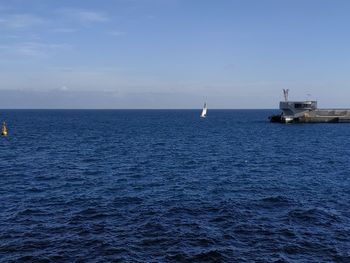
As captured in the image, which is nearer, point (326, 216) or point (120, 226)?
point (120, 226)

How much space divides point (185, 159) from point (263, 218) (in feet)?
125

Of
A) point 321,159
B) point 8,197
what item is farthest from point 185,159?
point 8,197

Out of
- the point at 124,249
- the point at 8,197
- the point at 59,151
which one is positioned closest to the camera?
the point at 124,249

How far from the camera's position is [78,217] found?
119ft

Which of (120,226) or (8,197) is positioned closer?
(120,226)

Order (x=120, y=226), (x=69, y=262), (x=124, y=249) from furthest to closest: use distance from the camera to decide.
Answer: (x=120, y=226), (x=124, y=249), (x=69, y=262)

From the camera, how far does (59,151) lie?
85.2 metres

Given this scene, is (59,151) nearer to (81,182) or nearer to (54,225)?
(81,182)

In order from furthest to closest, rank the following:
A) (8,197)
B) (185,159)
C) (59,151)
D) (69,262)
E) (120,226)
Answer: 1. (59,151)
2. (185,159)
3. (8,197)
4. (120,226)
5. (69,262)

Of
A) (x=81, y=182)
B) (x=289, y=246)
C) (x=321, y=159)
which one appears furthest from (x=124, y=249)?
(x=321, y=159)

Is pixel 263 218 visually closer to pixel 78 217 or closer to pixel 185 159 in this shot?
pixel 78 217

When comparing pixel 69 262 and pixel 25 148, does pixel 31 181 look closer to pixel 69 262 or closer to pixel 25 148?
pixel 69 262

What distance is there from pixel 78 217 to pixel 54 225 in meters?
2.76

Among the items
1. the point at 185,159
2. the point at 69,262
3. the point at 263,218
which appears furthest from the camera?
the point at 185,159
